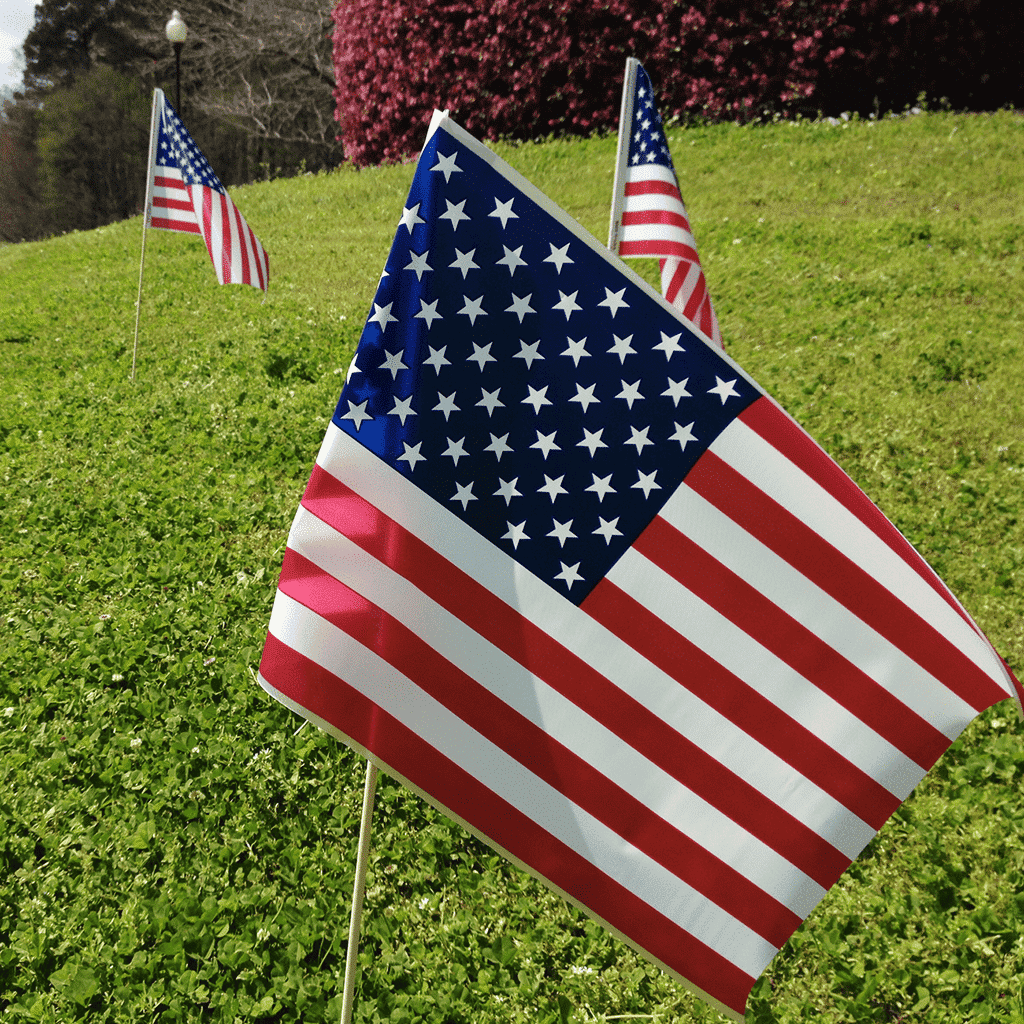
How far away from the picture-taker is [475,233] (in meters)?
2.11

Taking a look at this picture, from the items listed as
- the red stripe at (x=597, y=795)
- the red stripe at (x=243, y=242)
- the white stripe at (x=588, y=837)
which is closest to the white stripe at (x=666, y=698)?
the red stripe at (x=597, y=795)

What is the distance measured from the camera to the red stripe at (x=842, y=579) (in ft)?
7.25

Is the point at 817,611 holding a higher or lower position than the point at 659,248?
lower

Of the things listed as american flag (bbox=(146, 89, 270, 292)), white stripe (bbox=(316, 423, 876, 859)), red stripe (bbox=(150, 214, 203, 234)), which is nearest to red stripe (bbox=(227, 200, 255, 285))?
american flag (bbox=(146, 89, 270, 292))

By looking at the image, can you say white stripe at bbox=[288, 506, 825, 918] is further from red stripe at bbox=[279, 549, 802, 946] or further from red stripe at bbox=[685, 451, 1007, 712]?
red stripe at bbox=[685, 451, 1007, 712]

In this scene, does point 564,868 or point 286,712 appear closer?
point 564,868

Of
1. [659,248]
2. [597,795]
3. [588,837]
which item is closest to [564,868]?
[588,837]

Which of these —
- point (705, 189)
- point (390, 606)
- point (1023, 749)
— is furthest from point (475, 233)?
point (705, 189)

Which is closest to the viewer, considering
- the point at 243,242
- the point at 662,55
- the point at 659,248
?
the point at 659,248

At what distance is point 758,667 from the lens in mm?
2232

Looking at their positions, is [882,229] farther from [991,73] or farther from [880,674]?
[880,674]

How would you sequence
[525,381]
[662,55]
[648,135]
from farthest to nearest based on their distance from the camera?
[662,55], [648,135], [525,381]

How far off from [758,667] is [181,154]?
7.82 m

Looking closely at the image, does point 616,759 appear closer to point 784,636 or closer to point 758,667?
point 758,667
